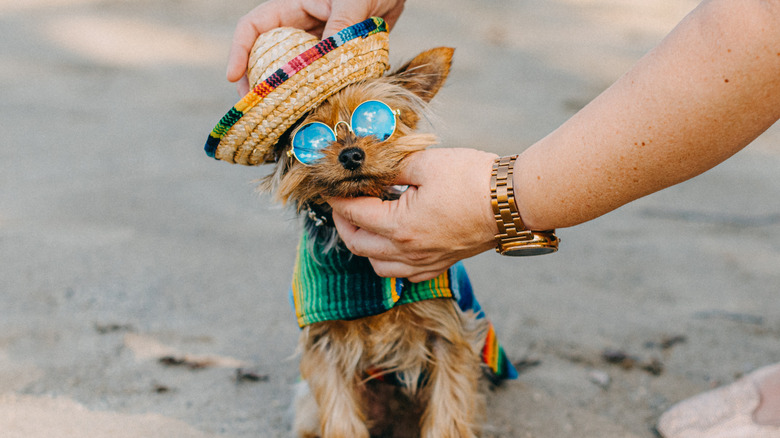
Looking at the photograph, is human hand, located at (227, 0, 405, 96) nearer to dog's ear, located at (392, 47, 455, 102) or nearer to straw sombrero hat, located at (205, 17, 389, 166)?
straw sombrero hat, located at (205, 17, 389, 166)

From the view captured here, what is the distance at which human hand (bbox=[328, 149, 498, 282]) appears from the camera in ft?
6.06

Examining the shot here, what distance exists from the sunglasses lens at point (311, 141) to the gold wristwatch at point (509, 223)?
53cm

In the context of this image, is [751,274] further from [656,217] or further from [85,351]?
[85,351]

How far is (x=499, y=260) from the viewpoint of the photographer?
13.6ft

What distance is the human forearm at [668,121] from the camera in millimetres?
1464

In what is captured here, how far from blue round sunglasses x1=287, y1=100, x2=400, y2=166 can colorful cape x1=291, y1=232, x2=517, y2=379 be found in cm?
42

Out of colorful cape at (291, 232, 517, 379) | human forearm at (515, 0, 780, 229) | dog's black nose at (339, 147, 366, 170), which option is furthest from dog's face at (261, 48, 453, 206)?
human forearm at (515, 0, 780, 229)

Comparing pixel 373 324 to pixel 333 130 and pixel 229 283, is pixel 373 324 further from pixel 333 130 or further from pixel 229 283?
pixel 229 283

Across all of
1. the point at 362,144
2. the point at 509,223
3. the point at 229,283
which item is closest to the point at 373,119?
the point at 362,144

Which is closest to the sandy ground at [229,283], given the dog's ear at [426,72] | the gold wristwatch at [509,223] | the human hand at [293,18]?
the dog's ear at [426,72]

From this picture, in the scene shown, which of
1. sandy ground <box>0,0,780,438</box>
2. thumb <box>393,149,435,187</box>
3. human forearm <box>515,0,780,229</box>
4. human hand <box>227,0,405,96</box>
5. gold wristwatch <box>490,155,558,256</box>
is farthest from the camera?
sandy ground <box>0,0,780,438</box>

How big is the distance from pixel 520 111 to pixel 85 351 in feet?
17.6

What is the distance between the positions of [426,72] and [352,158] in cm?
48

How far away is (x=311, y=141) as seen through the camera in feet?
6.57
